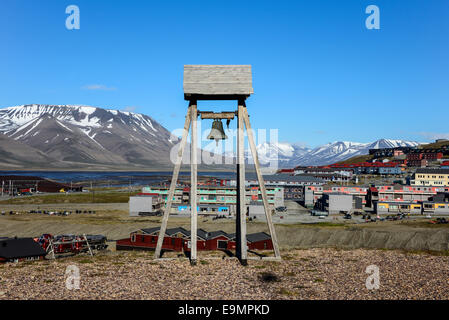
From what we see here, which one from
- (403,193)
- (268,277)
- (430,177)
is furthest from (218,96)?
(430,177)

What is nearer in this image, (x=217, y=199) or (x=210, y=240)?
(x=210, y=240)

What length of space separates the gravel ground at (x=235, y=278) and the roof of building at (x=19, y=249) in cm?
963

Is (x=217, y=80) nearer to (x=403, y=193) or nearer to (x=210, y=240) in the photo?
(x=210, y=240)

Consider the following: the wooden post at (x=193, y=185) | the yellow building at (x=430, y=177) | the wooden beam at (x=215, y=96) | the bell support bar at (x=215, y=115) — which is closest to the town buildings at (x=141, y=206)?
the wooden post at (x=193, y=185)

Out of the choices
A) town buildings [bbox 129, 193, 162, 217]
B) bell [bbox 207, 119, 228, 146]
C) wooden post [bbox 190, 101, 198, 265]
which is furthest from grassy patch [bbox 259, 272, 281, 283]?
town buildings [bbox 129, 193, 162, 217]

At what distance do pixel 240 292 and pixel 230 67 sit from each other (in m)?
11.6

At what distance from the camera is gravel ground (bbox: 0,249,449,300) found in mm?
15487

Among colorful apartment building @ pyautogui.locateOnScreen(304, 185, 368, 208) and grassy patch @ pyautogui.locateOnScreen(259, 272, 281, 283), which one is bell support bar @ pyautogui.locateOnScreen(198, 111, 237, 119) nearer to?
grassy patch @ pyautogui.locateOnScreen(259, 272, 281, 283)

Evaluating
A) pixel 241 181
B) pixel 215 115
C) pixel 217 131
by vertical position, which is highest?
pixel 215 115

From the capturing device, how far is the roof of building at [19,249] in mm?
29906

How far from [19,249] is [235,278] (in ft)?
74.5

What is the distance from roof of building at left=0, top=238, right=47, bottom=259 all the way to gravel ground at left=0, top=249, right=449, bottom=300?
9.63 meters

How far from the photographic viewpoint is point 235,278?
17.8 m
